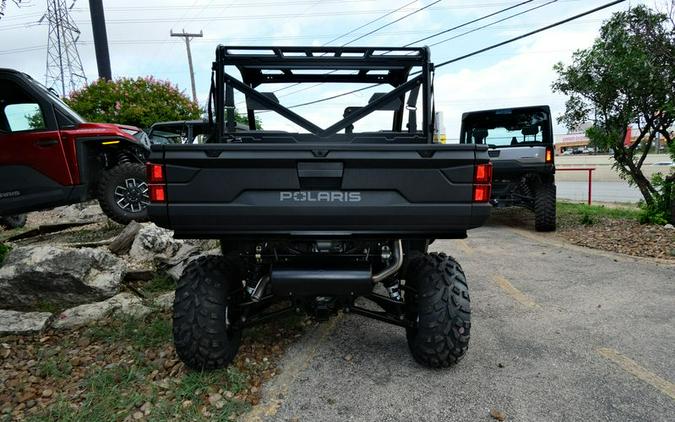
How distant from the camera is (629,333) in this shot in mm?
3740

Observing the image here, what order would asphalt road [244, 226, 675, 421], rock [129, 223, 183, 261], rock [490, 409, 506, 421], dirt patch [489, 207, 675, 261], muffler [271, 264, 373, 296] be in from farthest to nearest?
1. dirt patch [489, 207, 675, 261]
2. rock [129, 223, 183, 261]
3. muffler [271, 264, 373, 296]
4. asphalt road [244, 226, 675, 421]
5. rock [490, 409, 506, 421]

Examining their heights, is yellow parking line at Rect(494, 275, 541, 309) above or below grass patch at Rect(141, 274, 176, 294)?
below

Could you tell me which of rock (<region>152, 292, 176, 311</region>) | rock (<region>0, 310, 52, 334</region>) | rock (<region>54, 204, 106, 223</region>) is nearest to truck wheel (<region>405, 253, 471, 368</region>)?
rock (<region>152, 292, 176, 311</region>)

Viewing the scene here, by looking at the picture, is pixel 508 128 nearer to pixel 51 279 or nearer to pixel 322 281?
pixel 322 281

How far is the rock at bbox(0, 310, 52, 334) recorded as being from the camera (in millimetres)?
3809

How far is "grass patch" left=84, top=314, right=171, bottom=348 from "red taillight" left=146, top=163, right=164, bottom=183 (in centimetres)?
153

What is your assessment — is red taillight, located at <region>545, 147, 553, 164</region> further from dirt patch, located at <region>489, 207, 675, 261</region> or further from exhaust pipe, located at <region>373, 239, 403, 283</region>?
exhaust pipe, located at <region>373, 239, 403, 283</region>

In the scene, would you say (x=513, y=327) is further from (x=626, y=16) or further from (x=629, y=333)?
(x=626, y=16)

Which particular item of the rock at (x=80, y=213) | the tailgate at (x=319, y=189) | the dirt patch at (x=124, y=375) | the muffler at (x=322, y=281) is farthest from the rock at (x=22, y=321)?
the rock at (x=80, y=213)

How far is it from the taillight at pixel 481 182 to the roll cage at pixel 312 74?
41.4 inches

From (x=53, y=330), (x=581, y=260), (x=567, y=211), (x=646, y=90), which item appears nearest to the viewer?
(x=53, y=330)

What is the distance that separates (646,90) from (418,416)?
8.27 metres

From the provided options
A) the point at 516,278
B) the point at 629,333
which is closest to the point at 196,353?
the point at 629,333

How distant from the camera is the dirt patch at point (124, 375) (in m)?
2.74
